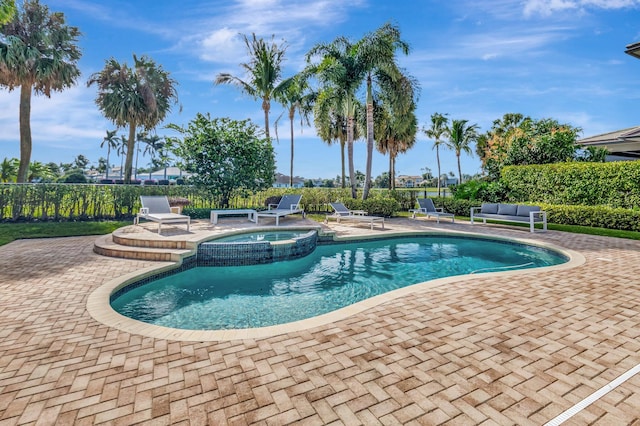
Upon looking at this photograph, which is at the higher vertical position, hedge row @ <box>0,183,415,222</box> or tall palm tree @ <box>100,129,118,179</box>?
tall palm tree @ <box>100,129,118,179</box>

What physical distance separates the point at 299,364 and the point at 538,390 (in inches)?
73.1

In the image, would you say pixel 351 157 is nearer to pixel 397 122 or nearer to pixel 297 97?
pixel 397 122

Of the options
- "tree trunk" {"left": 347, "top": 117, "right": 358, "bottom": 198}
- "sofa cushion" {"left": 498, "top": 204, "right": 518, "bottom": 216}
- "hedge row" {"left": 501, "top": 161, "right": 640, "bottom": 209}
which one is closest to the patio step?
"sofa cushion" {"left": 498, "top": 204, "right": 518, "bottom": 216}

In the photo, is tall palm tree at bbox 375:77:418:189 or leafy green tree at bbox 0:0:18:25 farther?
tall palm tree at bbox 375:77:418:189

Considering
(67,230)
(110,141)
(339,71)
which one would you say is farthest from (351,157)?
(110,141)

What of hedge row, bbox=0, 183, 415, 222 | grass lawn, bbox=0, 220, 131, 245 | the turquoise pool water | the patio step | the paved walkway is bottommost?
the turquoise pool water

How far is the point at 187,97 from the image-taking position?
2584 centimetres

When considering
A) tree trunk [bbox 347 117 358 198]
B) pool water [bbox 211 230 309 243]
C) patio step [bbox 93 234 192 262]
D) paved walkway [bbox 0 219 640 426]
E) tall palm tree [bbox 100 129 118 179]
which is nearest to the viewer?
paved walkway [bbox 0 219 640 426]

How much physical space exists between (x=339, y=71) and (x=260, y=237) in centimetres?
1037

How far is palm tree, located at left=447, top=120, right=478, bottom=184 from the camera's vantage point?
32.2m

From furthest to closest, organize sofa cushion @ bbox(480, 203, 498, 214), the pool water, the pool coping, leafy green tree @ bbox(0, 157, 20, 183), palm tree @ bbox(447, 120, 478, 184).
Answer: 1. palm tree @ bbox(447, 120, 478, 184)
2. leafy green tree @ bbox(0, 157, 20, 183)
3. sofa cushion @ bbox(480, 203, 498, 214)
4. the pool water
5. the pool coping

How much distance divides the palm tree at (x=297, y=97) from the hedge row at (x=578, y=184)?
41.6ft

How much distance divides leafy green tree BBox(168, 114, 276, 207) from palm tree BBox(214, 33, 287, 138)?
191 inches

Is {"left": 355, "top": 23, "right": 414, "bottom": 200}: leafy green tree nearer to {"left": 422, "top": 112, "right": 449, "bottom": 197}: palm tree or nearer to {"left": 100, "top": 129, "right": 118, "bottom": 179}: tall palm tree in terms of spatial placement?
{"left": 422, "top": 112, "right": 449, "bottom": 197}: palm tree
